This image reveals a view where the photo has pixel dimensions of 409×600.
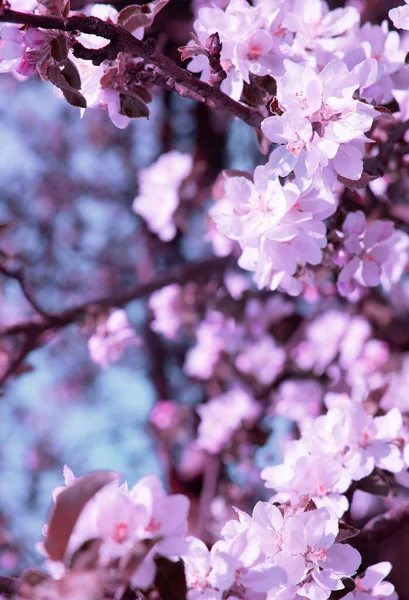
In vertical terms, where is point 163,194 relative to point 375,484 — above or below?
below

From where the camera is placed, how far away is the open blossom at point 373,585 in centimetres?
118

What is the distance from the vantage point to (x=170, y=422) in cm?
340

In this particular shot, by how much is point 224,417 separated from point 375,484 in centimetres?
186

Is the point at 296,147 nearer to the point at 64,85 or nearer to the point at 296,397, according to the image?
the point at 64,85

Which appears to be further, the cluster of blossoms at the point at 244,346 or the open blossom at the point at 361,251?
the cluster of blossoms at the point at 244,346

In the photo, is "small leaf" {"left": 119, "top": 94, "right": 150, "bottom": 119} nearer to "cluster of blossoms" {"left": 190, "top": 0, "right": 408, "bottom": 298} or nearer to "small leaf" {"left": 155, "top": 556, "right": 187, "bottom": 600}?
"cluster of blossoms" {"left": 190, "top": 0, "right": 408, "bottom": 298}

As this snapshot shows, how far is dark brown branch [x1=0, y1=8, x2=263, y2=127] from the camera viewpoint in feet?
3.35

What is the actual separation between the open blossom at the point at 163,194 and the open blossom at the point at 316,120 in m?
1.66

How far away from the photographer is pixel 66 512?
811 mm

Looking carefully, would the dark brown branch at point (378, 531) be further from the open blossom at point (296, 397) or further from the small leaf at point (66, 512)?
the open blossom at point (296, 397)

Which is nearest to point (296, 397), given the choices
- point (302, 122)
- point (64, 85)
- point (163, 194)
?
point (163, 194)

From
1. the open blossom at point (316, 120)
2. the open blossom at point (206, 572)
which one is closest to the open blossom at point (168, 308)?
the open blossom at point (316, 120)

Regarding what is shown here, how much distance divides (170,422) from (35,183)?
249cm

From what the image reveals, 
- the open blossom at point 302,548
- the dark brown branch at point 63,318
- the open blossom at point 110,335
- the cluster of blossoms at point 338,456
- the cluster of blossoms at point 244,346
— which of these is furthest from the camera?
the cluster of blossoms at point 244,346
